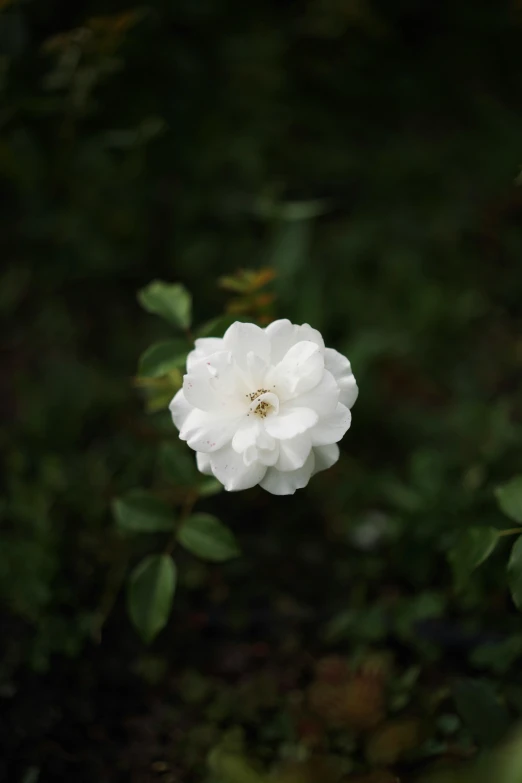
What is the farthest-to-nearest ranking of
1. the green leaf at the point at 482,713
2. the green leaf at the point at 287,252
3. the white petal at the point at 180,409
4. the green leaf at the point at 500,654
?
1. the green leaf at the point at 287,252
2. the green leaf at the point at 500,654
3. the green leaf at the point at 482,713
4. the white petal at the point at 180,409

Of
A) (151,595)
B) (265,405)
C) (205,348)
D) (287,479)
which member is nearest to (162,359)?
(205,348)

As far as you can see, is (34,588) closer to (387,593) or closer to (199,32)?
(387,593)

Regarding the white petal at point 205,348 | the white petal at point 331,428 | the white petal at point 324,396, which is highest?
the white petal at point 324,396

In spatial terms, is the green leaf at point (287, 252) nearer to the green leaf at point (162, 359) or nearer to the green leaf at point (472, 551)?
the green leaf at point (162, 359)

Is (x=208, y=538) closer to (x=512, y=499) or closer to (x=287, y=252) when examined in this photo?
(x=512, y=499)

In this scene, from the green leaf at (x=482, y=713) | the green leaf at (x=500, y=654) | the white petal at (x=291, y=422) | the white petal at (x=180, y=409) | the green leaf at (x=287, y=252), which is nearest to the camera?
the white petal at (x=291, y=422)

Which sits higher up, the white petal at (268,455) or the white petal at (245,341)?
the white petal at (245,341)

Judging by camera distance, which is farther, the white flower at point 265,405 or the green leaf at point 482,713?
the green leaf at point 482,713

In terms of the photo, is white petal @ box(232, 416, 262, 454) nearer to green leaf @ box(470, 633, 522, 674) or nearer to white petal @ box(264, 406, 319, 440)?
white petal @ box(264, 406, 319, 440)

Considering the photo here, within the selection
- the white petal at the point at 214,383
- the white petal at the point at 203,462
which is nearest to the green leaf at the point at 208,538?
the white petal at the point at 203,462
